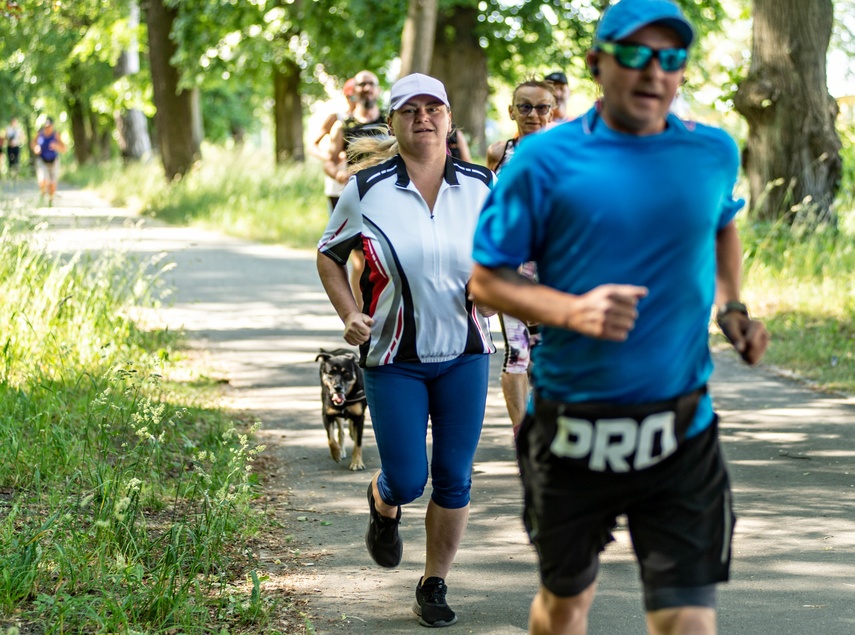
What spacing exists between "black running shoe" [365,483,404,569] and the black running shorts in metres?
1.80

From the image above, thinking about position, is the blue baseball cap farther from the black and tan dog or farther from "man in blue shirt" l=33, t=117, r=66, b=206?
"man in blue shirt" l=33, t=117, r=66, b=206

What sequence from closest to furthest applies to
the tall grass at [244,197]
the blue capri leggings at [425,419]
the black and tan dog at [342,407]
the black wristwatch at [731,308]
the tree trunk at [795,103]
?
the black wristwatch at [731,308], the blue capri leggings at [425,419], the black and tan dog at [342,407], the tree trunk at [795,103], the tall grass at [244,197]

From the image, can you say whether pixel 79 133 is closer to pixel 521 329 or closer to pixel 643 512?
pixel 521 329

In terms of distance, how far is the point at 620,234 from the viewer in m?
3.17

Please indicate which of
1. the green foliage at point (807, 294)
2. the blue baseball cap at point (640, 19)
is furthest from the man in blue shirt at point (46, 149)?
the blue baseball cap at point (640, 19)

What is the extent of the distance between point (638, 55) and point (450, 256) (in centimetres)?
180

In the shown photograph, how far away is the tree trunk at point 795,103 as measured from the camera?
14789 mm

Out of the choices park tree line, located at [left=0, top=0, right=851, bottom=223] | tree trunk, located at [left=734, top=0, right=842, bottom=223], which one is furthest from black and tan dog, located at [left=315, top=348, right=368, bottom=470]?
tree trunk, located at [left=734, top=0, right=842, bottom=223]

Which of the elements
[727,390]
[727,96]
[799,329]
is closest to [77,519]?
[727,390]

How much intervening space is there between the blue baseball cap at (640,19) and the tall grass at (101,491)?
253cm

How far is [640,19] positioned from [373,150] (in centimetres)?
243

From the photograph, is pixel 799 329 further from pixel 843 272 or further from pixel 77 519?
pixel 77 519

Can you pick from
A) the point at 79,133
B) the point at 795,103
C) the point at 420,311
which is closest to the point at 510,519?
the point at 420,311

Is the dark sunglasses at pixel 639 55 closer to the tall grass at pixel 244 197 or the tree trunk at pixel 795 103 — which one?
the tree trunk at pixel 795 103
